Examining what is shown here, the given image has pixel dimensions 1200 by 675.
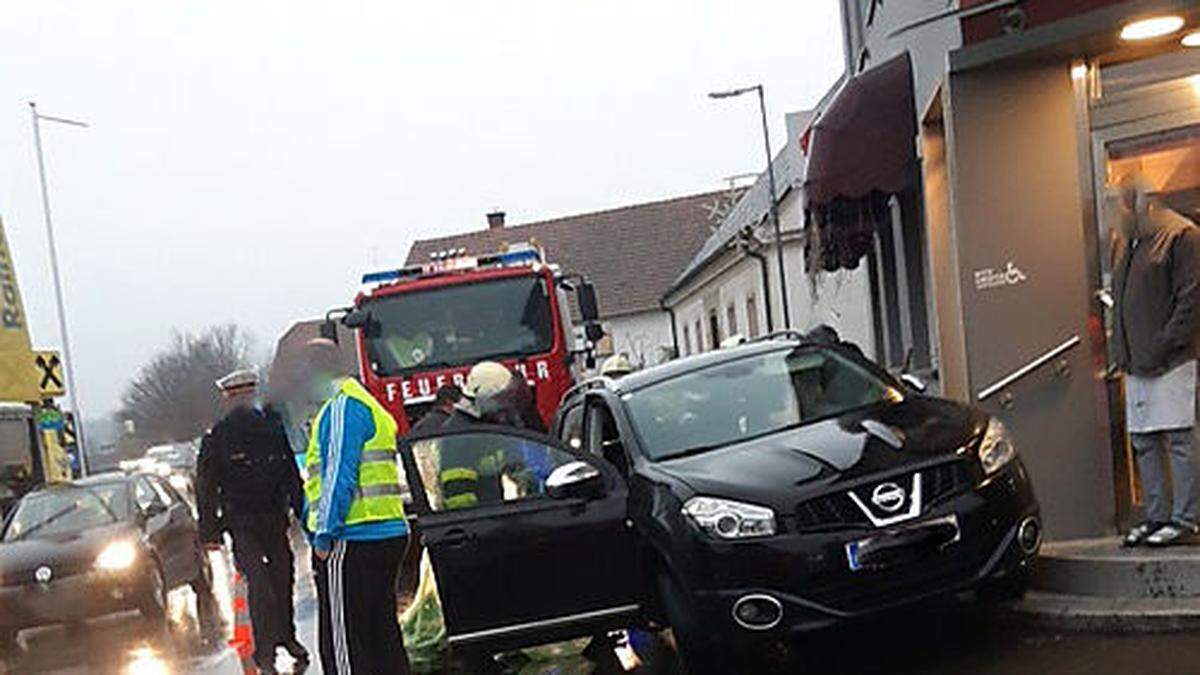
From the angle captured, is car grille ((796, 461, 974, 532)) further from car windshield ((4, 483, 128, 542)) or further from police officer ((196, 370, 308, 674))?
car windshield ((4, 483, 128, 542))

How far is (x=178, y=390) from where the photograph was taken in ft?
262

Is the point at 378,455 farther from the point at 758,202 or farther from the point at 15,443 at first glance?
the point at 758,202

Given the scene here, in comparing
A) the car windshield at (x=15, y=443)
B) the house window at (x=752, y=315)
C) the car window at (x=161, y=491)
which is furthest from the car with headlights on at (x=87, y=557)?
the house window at (x=752, y=315)

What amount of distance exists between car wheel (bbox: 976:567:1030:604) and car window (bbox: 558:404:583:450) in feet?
9.06

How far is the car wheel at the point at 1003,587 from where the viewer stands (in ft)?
21.0

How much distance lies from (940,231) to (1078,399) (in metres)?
1.95

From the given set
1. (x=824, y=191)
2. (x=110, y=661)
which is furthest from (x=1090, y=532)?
(x=110, y=661)

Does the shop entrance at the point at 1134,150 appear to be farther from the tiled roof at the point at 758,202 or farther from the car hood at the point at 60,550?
the tiled roof at the point at 758,202

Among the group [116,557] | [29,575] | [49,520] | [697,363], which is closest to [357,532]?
[697,363]

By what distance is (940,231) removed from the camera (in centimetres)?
965

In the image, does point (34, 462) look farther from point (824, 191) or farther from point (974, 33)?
point (974, 33)

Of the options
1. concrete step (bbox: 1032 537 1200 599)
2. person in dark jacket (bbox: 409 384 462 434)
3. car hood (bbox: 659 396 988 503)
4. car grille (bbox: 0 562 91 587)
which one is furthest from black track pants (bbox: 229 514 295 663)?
concrete step (bbox: 1032 537 1200 599)

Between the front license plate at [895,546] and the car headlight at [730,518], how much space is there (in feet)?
1.28

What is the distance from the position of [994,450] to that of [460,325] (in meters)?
8.50
